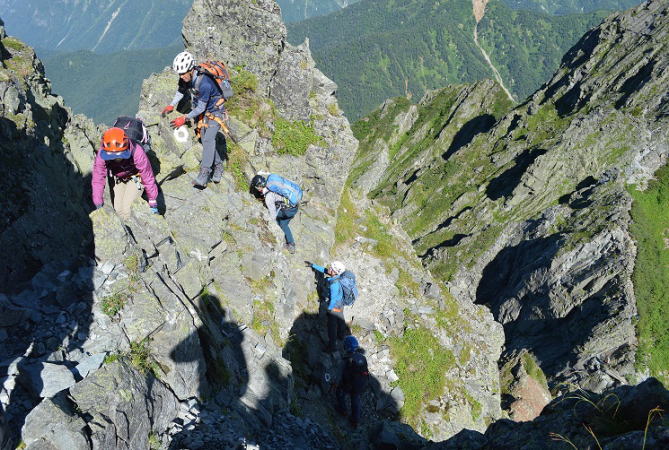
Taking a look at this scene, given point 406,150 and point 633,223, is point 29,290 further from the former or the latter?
point 406,150

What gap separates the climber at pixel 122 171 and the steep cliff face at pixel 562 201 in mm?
26529

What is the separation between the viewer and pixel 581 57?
131 m

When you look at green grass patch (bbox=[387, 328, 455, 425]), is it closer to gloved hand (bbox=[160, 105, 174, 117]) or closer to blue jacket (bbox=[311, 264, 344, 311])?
blue jacket (bbox=[311, 264, 344, 311])

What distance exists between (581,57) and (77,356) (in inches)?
6032

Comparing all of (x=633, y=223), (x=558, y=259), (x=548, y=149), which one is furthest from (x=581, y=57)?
(x=558, y=259)

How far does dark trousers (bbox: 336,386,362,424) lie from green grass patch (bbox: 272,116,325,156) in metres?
12.5


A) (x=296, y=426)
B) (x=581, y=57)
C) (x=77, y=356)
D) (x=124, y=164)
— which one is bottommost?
(x=296, y=426)

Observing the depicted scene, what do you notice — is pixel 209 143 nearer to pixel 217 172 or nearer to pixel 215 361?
pixel 217 172

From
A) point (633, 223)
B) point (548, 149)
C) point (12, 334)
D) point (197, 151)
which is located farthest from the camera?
point (548, 149)

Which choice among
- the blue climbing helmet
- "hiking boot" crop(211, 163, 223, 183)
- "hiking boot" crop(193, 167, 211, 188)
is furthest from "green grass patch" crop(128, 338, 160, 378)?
the blue climbing helmet

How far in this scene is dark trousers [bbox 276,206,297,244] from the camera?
1913 centimetres

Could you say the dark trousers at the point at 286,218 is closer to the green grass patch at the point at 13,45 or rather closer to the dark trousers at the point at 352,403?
the dark trousers at the point at 352,403

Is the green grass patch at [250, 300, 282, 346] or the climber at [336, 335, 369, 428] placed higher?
the green grass patch at [250, 300, 282, 346]

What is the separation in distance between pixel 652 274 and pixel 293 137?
71.6 m
